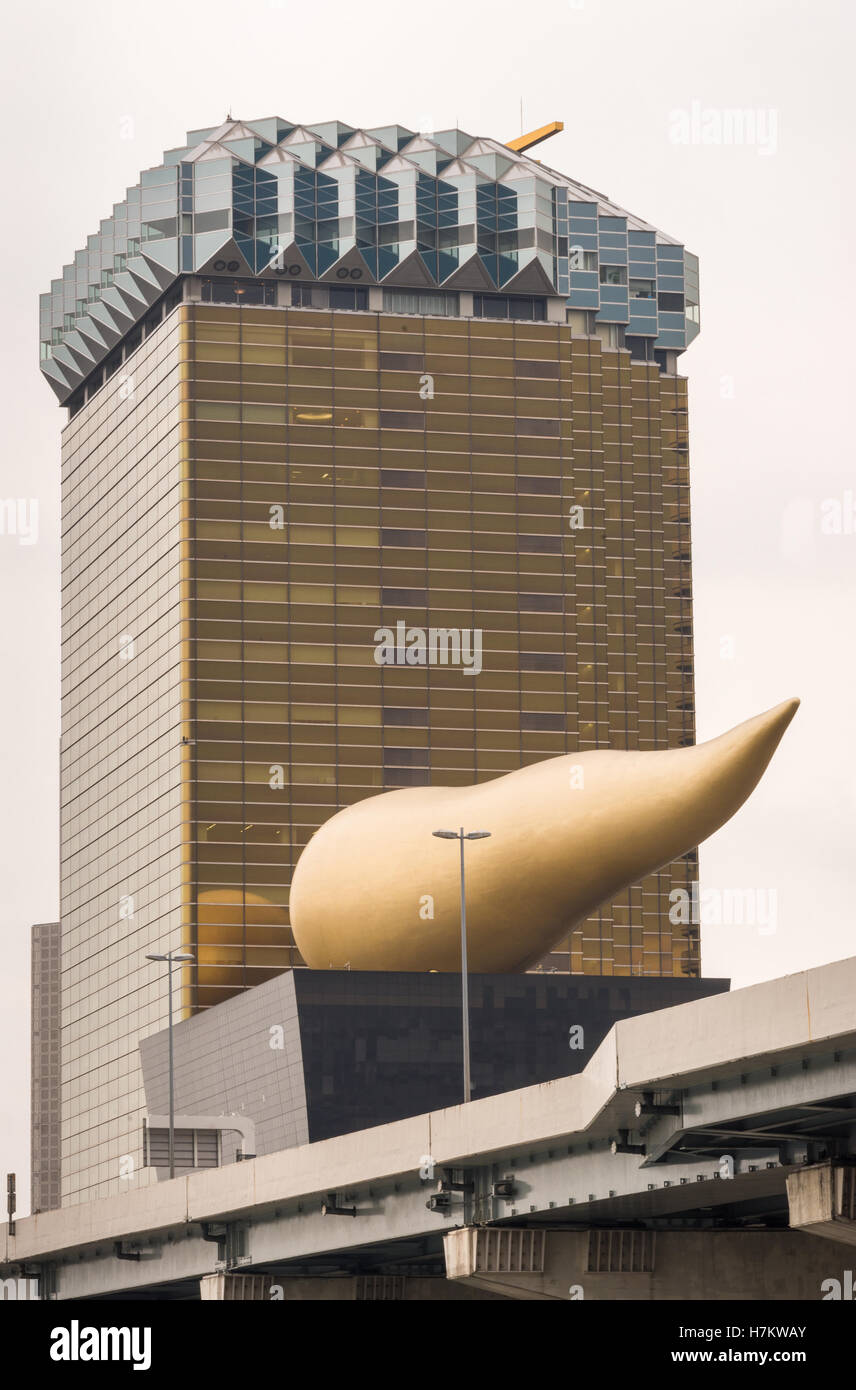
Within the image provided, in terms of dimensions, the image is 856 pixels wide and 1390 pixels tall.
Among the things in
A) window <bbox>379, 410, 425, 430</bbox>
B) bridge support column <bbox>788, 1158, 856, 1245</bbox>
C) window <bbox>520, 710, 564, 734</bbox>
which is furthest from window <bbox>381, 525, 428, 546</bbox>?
bridge support column <bbox>788, 1158, 856, 1245</bbox>

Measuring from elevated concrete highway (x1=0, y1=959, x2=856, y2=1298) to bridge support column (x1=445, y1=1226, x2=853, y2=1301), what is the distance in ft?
0.13

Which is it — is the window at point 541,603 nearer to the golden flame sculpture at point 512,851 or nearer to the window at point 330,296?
the window at point 330,296

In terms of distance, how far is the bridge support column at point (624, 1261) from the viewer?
50.5 m

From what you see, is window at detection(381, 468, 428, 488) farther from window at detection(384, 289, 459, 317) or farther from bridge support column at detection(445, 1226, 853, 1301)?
bridge support column at detection(445, 1226, 853, 1301)

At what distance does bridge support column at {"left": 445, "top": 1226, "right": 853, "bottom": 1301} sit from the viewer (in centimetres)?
5053

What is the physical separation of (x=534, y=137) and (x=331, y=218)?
31341 mm

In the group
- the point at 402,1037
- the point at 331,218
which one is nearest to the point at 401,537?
the point at 331,218

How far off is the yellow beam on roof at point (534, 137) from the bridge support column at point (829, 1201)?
130660mm

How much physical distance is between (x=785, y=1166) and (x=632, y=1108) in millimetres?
2604

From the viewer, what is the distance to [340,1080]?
98.2 metres

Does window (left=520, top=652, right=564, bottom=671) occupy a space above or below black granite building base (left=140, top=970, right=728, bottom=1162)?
above

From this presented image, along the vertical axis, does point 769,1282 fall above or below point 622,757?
below
